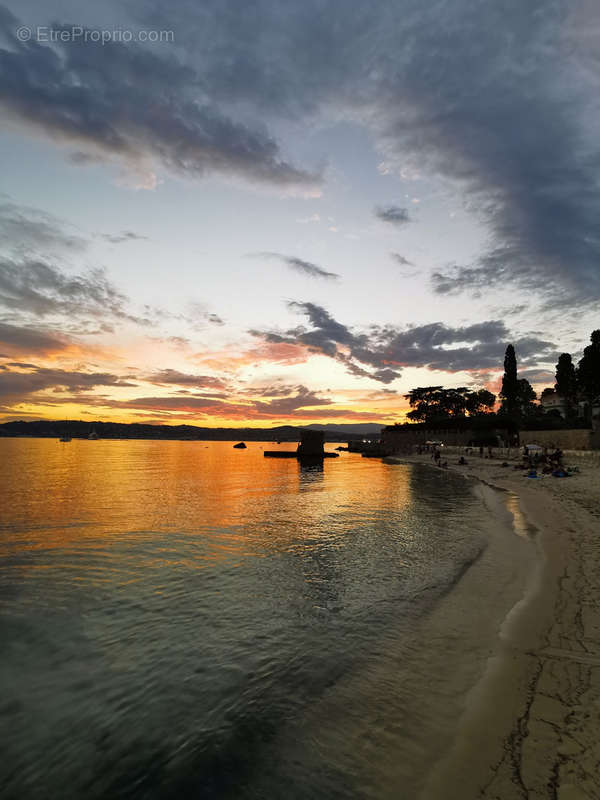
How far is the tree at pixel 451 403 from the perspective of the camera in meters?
135

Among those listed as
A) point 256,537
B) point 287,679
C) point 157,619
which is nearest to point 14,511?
point 256,537

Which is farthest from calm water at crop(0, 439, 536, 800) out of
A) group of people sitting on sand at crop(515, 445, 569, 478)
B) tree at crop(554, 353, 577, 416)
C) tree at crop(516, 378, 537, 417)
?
tree at crop(516, 378, 537, 417)

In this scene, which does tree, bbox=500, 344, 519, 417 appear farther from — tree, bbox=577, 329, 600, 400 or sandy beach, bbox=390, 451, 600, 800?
sandy beach, bbox=390, 451, 600, 800

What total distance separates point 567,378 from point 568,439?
36224 millimetres

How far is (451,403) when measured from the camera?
135m

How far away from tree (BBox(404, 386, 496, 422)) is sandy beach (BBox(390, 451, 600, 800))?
429 feet

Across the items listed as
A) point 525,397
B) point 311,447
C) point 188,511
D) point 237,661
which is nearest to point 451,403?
point 525,397

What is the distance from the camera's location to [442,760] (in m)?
4.51

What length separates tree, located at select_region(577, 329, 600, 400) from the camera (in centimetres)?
6488

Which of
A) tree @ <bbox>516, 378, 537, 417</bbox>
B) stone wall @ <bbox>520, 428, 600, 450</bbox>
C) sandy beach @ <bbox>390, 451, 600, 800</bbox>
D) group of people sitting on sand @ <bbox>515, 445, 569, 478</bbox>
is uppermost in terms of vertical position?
tree @ <bbox>516, 378, 537, 417</bbox>

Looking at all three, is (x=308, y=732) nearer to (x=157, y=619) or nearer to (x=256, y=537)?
(x=157, y=619)

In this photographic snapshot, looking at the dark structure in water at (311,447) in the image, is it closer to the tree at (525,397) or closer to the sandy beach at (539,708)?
the tree at (525,397)

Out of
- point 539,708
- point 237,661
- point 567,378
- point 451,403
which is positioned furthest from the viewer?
point 451,403

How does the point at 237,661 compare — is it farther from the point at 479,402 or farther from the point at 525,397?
the point at 479,402
